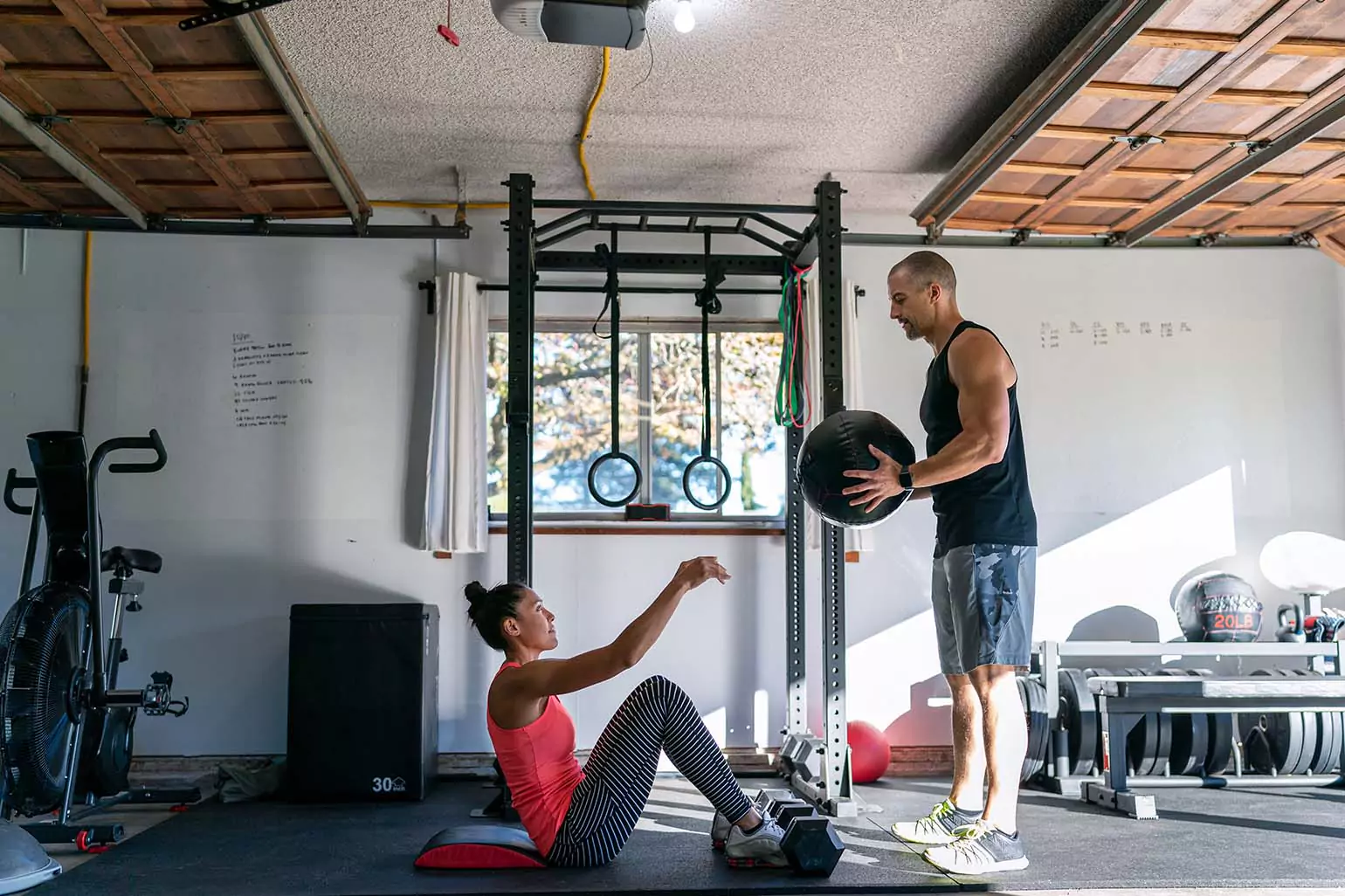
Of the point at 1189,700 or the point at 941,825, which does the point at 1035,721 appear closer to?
the point at 1189,700

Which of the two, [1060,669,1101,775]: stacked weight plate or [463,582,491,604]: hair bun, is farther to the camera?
[1060,669,1101,775]: stacked weight plate

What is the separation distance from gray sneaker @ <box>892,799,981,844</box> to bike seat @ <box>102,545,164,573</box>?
3072mm

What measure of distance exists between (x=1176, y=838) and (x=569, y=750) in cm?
208

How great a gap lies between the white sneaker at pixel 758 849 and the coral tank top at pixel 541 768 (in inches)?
19.5

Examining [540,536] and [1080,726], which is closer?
[1080,726]

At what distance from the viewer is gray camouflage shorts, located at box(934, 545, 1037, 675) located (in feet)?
10.3

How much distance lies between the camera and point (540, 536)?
506 cm

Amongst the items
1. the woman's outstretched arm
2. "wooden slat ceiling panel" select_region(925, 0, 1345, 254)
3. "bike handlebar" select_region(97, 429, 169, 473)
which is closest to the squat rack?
"wooden slat ceiling panel" select_region(925, 0, 1345, 254)

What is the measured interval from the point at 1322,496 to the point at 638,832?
3.87 metres

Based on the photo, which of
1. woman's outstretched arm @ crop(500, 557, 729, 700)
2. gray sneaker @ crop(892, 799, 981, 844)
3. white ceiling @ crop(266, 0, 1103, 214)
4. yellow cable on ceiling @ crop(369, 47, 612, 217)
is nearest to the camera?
woman's outstretched arm @ crop(500, 557, 729, 700)

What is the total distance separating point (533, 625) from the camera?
301 cm

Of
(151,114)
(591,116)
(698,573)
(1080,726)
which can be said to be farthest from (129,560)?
(1080,726)

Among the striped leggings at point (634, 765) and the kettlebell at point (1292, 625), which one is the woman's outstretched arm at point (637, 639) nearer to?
the striped leggings at point (634, 765)

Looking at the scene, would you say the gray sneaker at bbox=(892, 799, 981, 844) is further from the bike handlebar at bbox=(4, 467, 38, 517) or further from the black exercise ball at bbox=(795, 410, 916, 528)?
the bike handlebar at bbox=(4, 467, 38, 517)
